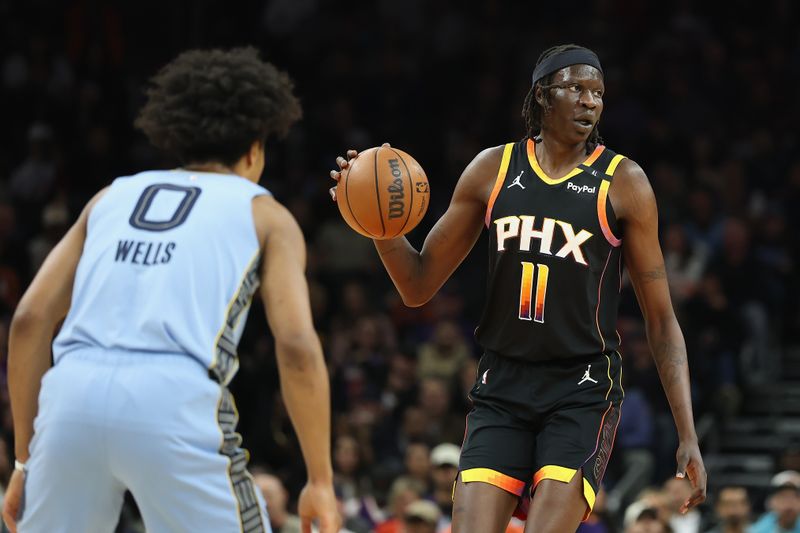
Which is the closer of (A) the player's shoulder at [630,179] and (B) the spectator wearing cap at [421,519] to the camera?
(A) the player's shoulder at [630,179]

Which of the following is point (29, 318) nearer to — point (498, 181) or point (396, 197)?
point (396, 197)

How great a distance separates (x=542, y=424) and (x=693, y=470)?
63 cm

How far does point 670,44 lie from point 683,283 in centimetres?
390

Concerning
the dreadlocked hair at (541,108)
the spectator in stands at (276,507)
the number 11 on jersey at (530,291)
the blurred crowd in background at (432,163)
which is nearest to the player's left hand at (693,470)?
the number 11 on jersey at (530,291)

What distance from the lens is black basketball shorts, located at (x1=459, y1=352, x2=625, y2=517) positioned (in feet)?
17.6

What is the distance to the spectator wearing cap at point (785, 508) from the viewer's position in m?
10.5

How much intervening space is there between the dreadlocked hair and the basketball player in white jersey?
5.20 ft

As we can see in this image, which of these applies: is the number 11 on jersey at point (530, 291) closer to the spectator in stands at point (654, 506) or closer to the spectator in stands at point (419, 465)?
the spectator in stands at point (654, 506)

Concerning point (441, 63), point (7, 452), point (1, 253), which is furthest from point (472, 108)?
point (7, 452)

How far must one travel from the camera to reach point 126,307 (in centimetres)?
424

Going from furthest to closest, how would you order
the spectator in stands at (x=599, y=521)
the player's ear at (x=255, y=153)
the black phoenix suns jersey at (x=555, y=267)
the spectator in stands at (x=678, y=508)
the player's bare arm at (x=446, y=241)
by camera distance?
the spectator in stands at (x=678, y=508)
the spectator in stands at (x=599, y=521)
the player's bare arm at (x=446, y=241)
the black phoenix suns jersey at (x=555, y=267)
the player's ear at (x=255, y=153)

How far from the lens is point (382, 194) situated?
5820 millimetres

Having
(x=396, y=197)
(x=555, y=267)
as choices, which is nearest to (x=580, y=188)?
(x=555, y=267)

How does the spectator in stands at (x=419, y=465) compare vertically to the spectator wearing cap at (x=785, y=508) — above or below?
below
